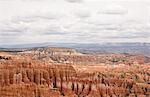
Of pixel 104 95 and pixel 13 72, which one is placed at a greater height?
pixel 13 72

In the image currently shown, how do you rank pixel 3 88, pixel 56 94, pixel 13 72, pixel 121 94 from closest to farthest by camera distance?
pixel 3 88 → pixel 56 94 → pixel 13 72 → pixel 121 94

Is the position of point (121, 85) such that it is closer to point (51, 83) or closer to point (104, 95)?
point (104, 95)

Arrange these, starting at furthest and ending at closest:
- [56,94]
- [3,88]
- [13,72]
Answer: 1. [13,72]
2. [56,94]
3. [3,88]

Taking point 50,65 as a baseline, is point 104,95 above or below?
below

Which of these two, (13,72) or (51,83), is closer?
(13,72)

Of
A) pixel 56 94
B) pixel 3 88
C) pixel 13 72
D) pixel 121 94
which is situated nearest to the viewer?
pixel 3 88

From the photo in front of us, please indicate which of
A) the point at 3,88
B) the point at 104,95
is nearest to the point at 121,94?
the point at 104,95

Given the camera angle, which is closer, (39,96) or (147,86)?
(39,96)

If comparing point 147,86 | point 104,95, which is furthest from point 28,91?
point 147,86

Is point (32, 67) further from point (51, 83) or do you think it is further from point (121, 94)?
point (121, 94)
